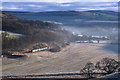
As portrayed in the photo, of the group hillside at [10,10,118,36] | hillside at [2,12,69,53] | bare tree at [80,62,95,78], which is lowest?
bare tree at [80,62,95,78]

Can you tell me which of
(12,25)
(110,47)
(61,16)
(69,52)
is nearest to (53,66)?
(69,52)

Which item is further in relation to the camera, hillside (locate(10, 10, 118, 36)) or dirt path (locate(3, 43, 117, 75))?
A: hillside (locate(10, 10, 118, 36))

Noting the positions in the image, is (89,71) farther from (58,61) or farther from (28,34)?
(28,34)

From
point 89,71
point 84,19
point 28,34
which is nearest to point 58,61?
point 89,71

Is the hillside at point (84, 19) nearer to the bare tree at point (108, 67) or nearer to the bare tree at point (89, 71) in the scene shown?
the bare tree at point (108, 67)

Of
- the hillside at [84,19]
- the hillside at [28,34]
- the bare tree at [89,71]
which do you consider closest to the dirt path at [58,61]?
the bare tree at [89,71]

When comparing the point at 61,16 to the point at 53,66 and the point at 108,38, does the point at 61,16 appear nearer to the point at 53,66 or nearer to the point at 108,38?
the point at 108,38

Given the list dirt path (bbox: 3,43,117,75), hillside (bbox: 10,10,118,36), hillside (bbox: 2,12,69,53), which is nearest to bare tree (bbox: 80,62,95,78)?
dirt path (bbox: 3,43,117,75)

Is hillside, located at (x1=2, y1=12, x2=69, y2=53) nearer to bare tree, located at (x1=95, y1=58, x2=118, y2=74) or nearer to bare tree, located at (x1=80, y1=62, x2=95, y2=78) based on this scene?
bare tree, located at (x1=80, y1=62, x2=95, y2=78)
